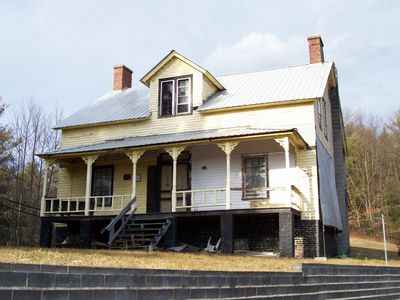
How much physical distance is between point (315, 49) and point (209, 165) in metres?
7.76

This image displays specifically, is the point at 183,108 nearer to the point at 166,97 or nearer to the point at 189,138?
the point at 166,97

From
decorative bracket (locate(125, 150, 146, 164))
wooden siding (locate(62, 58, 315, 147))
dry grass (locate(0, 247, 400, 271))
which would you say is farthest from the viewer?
wooden siding (locate(62, 58, 315, 147))

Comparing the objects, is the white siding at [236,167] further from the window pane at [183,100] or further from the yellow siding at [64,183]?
the yellow siding at [64,183]

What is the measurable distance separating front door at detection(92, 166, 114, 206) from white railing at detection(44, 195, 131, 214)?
298 mm

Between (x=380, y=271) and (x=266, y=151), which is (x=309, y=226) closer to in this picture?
(x=266, y=151)

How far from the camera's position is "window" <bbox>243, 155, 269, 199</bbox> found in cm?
1816

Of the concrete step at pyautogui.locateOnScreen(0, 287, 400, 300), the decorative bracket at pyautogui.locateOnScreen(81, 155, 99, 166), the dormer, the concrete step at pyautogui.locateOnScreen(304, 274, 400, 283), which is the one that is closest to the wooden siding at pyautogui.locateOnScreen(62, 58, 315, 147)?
the dormer

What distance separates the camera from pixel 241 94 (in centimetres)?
2050

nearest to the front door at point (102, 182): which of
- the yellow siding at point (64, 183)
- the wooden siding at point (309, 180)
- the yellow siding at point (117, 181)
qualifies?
the yellow siding at point (117, 181)

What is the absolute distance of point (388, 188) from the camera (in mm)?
38969

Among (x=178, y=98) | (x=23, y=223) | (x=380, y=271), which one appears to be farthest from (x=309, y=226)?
(x=23, y=223)

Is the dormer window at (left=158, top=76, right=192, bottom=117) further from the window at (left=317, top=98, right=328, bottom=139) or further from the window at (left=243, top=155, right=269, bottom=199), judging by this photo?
the window at (left=317, top=98, right=328, bottom=139)

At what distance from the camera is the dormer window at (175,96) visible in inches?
814

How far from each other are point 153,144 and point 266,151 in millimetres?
4368
